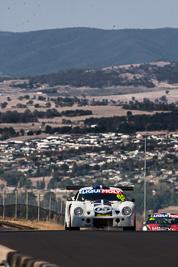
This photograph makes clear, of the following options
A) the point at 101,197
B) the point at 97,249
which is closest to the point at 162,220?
the point at 101,197

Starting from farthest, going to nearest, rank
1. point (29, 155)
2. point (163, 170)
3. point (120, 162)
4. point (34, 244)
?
1. point (29, 155)
2. point (120, 162)
3. point (163, 170)
4. point (34, 244)

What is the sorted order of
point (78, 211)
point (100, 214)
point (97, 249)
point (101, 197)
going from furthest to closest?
point (101, 197), point (78, 211), point (100, 214), point (97, 249)

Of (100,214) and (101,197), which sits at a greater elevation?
(101,197)

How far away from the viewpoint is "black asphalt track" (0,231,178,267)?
38.0 feet

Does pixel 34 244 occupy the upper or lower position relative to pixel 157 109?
lower

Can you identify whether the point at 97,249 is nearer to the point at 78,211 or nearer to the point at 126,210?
the point at 78,211

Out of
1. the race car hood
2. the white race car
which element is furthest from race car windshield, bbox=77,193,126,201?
the race car hood

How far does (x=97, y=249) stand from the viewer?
13352 mm

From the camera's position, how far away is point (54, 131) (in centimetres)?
15725

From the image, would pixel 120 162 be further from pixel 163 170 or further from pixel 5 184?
pixel 5 184

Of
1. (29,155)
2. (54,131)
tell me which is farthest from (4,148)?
(54,131)

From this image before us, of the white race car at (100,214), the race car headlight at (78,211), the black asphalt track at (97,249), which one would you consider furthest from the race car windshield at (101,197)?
the black asphalt track at (97,249)

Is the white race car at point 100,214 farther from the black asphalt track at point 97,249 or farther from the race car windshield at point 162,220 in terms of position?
the black asphalt track at point 97,249

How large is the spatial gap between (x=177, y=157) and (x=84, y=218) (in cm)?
10860
